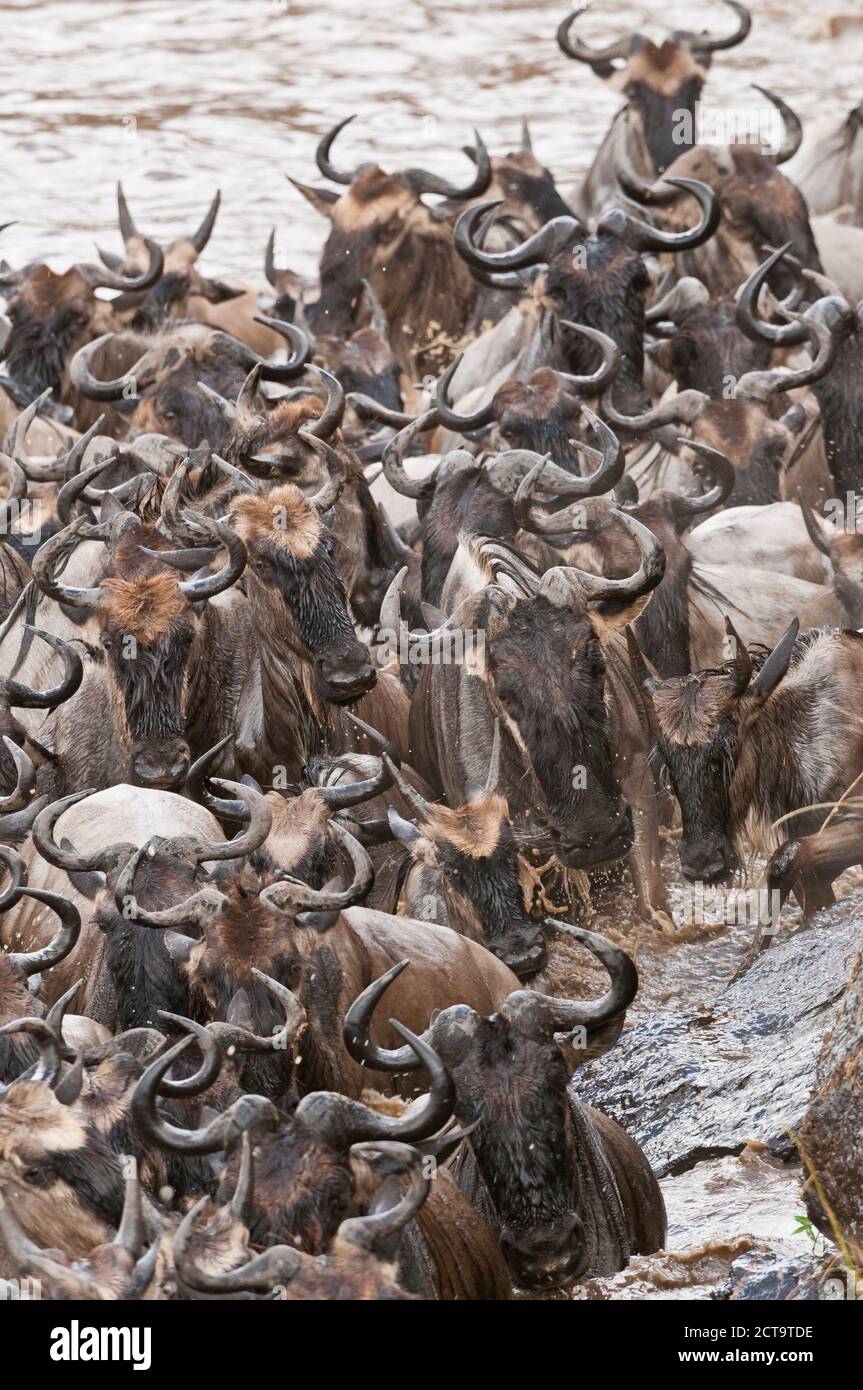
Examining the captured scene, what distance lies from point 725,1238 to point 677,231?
802 centimetres

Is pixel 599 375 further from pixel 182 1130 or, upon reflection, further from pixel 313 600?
pixel 182 1130

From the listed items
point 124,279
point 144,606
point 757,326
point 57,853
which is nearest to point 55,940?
point 57,853

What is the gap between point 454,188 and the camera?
13.3m

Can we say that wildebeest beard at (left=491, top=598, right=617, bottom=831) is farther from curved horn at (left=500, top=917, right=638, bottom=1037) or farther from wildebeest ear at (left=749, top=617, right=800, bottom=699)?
curved horn at (left=500, top=917, right=638, bottom=1037)

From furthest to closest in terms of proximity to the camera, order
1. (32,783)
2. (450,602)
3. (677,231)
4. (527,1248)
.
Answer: (677,231) < (450,602) < (32,783) < (527,1248)

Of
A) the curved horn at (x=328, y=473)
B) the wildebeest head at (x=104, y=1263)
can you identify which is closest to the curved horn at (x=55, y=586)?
the curved horn at (x=328, y=473)

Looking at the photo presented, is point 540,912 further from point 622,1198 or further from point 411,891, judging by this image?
point 622,1198

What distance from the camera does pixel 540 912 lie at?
7520 mm

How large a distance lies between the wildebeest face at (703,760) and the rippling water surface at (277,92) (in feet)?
34.2

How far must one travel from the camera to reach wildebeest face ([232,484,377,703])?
795 centimetres

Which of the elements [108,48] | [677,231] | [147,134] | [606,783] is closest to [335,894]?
[606,783]

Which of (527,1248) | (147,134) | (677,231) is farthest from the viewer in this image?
(147,134)

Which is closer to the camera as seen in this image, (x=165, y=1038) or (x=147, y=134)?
(x=165, y=1038)

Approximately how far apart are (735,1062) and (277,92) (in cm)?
1719
